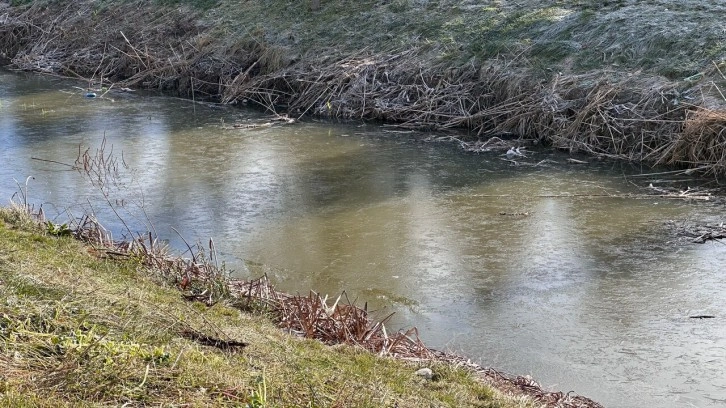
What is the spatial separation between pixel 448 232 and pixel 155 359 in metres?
4.89

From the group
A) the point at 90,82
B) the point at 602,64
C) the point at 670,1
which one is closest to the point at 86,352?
the point at 602,64

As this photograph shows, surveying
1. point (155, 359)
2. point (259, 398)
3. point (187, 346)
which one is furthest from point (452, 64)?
point (259, 398)

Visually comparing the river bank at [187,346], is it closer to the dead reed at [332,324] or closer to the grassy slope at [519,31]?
the dead reed at [332,324]

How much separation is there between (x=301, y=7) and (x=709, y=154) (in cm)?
904

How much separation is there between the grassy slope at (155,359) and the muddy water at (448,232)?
4.34 feet

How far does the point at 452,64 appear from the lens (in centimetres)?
1393

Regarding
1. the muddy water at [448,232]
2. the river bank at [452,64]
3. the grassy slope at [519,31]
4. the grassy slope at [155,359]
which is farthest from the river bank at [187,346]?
the grassy slope at [519,31]

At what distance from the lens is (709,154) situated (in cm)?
1075

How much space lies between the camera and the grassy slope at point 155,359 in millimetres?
4078

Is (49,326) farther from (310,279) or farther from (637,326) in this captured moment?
(637,326)

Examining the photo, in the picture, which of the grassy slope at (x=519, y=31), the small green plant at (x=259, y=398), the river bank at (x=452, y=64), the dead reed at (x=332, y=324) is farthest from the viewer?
the grassy slope at (x=519, y=31)

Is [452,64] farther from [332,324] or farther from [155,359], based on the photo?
[155,359]

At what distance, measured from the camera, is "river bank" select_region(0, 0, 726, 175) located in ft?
38.3

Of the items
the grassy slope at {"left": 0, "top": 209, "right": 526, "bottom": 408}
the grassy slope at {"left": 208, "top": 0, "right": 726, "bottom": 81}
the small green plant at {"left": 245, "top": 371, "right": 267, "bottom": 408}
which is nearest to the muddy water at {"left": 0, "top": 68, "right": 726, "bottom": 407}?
the grassy slope at {"left": 0, "top": 209, "right": 526, "bottom": 408}
